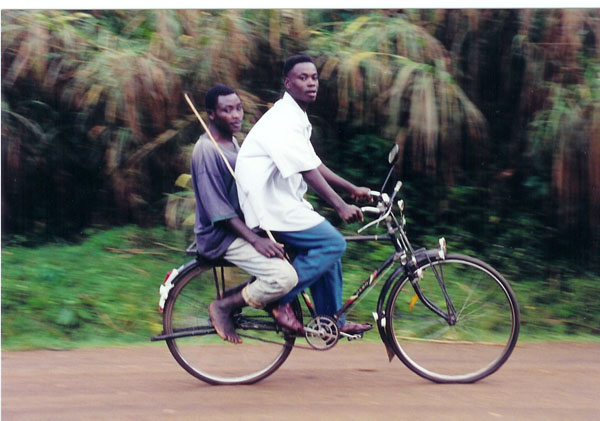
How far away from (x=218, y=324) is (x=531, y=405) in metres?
1.94

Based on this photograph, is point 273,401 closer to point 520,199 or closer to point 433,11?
point 520,199

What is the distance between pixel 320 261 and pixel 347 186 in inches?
21.1

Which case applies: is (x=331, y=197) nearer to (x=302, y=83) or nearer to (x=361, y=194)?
(x=361, y=194)

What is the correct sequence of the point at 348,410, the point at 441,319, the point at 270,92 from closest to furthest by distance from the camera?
the point at 348,410, the point at 441,319, the point at 270,92

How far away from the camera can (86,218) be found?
5785mm

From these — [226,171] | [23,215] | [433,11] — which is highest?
[433,11]

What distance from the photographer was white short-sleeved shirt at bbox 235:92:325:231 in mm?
4598

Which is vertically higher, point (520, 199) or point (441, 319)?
point (520, 199)

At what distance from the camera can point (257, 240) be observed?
15.1 feet

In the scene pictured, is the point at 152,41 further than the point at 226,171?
Yes

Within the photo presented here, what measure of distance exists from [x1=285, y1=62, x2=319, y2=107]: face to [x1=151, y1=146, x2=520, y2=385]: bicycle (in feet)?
2.07

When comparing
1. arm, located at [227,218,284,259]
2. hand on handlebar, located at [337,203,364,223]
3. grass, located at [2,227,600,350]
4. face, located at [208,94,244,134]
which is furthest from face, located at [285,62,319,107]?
grass, located at [2,227,600,350]

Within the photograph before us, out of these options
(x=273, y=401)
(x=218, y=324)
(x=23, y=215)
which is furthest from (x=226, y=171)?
(x=23, y=215)

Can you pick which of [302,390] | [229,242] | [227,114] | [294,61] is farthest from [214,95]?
[302,390]
